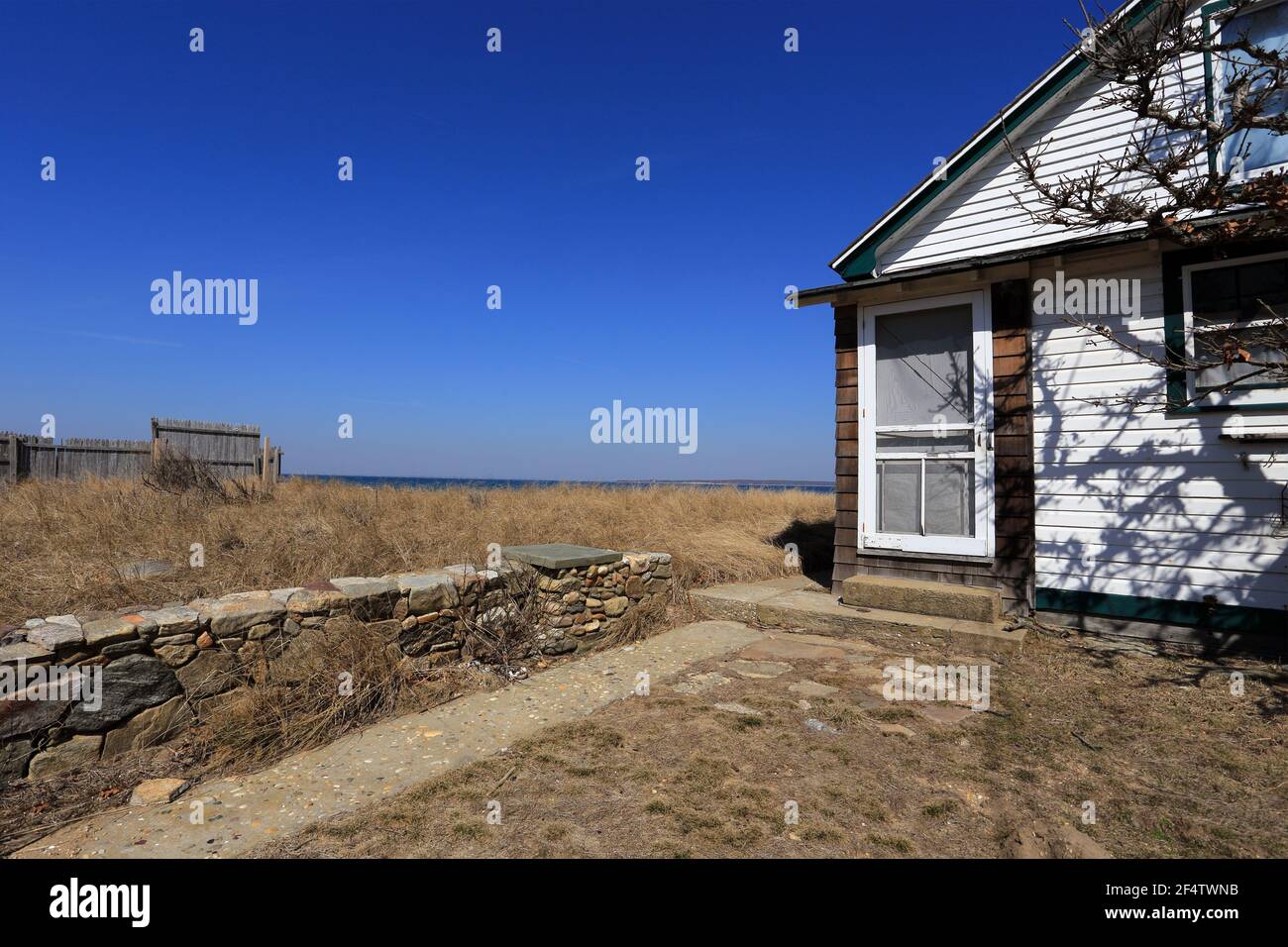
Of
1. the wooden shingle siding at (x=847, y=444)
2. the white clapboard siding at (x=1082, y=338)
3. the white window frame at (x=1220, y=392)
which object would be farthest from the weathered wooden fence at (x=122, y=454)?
the white window frame at (x=1220, y=392)

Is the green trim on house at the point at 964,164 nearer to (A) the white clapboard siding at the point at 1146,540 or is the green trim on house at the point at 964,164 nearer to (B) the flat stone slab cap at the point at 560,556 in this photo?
(A) the white clapboard siding at the point at 1146,540

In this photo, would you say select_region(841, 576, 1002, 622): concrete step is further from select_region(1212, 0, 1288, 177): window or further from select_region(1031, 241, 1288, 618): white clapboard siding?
select_region(1212, 0, 1288, 177): window

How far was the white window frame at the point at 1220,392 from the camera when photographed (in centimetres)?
483

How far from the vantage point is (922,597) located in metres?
6.02

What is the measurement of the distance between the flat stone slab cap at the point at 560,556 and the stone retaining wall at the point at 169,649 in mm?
513

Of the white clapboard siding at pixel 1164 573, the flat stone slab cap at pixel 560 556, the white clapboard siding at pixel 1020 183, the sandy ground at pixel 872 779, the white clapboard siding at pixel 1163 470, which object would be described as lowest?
the sandy ground at pixel 872 779

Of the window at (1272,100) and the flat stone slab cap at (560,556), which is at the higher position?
the window at (1272,100)

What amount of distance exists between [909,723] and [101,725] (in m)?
4.66

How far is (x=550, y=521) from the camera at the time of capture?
10328mm

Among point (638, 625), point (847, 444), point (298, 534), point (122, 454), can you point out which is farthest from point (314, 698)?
point (122, 454)

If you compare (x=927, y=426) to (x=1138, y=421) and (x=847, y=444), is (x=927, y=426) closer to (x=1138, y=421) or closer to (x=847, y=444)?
(x=847, y=444)

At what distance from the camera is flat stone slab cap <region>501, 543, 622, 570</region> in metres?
5.70

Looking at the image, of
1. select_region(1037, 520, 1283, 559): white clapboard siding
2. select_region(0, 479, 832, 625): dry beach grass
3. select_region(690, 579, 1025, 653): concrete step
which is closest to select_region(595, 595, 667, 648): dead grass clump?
select_region(690, 579, 1025, 653): concrete step
